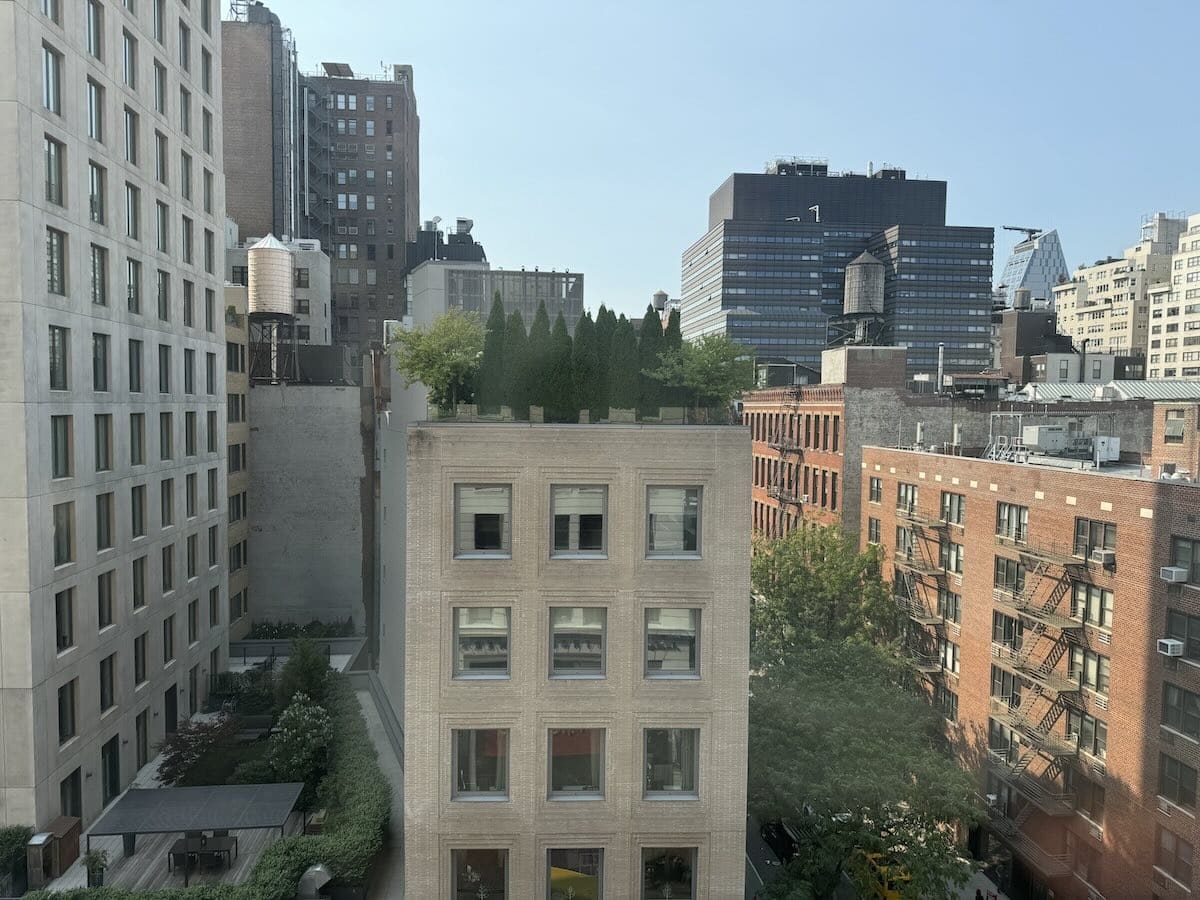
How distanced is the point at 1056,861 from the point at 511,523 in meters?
28.3

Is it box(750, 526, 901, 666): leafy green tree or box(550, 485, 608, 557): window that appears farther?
box(750, 526, 901, 666): leafy green tree

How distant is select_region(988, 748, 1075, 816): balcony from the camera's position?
116 feet

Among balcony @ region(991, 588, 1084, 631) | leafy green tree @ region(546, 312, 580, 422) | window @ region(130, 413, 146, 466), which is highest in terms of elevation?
leafy green tree @ region(546, 312, 580, 422)

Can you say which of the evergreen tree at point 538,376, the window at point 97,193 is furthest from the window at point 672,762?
the window at point 97,193

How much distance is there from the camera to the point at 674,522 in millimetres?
24656

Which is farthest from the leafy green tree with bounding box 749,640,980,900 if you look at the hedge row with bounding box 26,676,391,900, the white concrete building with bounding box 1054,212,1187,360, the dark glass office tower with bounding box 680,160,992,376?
the white concrete building with bounding box 1054,212,1187,360

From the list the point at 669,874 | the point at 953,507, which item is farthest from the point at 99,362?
the point at 953,507

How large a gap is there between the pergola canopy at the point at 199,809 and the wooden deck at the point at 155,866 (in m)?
1.16

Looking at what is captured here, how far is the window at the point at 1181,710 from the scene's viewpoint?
2972cm

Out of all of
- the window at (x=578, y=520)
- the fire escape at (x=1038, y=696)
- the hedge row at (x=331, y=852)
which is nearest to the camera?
the window at (x=578, y=520)

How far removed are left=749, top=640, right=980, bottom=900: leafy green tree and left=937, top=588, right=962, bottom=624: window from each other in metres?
8.04

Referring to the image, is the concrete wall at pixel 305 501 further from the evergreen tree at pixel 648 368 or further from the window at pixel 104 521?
the evergreen tree at pixel 648 368

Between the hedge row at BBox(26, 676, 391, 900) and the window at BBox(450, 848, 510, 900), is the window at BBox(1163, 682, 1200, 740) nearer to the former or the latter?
the window at BBox(450, 848, 510, 900)

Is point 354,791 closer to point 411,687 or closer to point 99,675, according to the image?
point 411,687
